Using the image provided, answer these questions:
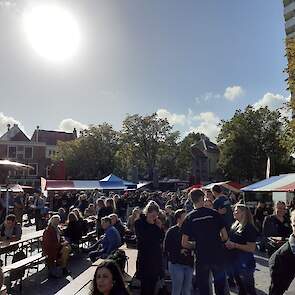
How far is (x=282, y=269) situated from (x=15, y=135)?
67.9 metres

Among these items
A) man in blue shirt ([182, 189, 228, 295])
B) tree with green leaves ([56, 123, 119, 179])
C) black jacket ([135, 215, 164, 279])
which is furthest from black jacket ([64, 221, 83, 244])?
tree with green leaves ([56, 123, 119, 179])

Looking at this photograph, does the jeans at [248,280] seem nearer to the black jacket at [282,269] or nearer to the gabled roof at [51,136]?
the black jacket at [282,269]

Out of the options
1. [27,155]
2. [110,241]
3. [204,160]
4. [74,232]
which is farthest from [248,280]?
[204,160]

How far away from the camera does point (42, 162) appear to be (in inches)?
2566

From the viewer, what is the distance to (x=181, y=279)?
6.22 meters

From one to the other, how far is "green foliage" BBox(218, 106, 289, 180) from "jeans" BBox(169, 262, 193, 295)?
43964mm

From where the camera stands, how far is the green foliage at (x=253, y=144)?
48844 millimetres

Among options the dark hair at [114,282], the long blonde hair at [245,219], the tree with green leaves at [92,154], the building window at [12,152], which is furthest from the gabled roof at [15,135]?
the dark hair at [114,282]

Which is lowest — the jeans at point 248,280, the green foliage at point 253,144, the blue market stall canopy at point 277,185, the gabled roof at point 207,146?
the jeans at point 248,280

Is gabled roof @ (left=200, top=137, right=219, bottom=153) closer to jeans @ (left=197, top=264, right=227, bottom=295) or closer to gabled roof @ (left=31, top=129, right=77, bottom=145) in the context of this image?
gabled roof @ (left=31, top=129, right=77, bottom=145)

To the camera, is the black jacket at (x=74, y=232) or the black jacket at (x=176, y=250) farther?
the black jacket at (x=74, y=232)

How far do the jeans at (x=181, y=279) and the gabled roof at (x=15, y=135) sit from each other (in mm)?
64584

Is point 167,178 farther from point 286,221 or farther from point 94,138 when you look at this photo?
point 286,221

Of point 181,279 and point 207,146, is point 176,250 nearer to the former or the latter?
point 181,279
